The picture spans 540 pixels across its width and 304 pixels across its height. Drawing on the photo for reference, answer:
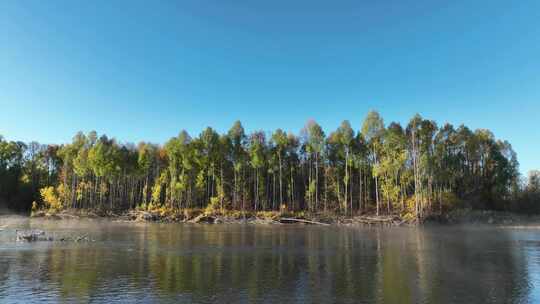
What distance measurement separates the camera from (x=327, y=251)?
36875mm

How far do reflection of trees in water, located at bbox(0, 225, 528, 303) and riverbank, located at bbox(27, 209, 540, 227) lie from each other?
132ft

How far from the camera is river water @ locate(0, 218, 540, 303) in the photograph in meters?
19.8

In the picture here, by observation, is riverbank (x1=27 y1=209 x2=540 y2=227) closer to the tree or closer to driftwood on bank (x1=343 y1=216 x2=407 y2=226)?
driftwood on bank (x1=343 y1=216 x2=407 y2=226)

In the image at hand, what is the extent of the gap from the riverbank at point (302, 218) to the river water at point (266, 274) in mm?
40108

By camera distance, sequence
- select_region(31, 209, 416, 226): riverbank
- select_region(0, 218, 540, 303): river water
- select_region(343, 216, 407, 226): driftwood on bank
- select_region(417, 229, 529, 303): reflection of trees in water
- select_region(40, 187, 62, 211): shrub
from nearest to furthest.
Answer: select_region(0, 218, 540, 303): river water
select_region(417, 229, 529, 303): reflection of trees in water
select_region(343, 216, 407, 226): driftwood on bank
select_region(31, 209, 416, 226): riverbank
select_region(40, 187, 62, 211): shrub

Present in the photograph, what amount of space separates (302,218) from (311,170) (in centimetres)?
2327

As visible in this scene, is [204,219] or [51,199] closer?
[204,219]

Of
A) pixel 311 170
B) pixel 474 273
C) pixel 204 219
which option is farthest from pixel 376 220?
pixel 474 273

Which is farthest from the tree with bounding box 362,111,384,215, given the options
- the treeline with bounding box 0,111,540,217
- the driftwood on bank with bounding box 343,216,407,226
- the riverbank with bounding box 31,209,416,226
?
the riverbank with bounding box 31,209,416,226

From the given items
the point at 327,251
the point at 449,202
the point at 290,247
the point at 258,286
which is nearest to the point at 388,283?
the point at 258,286

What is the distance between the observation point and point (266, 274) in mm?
25328

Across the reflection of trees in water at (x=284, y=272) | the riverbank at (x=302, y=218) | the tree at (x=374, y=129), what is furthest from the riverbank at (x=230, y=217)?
the reflection of trees in water at (x=284, y=272)

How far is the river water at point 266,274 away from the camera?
19844 millimetres

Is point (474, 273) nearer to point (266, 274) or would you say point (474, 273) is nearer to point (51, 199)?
point (266, 274)
